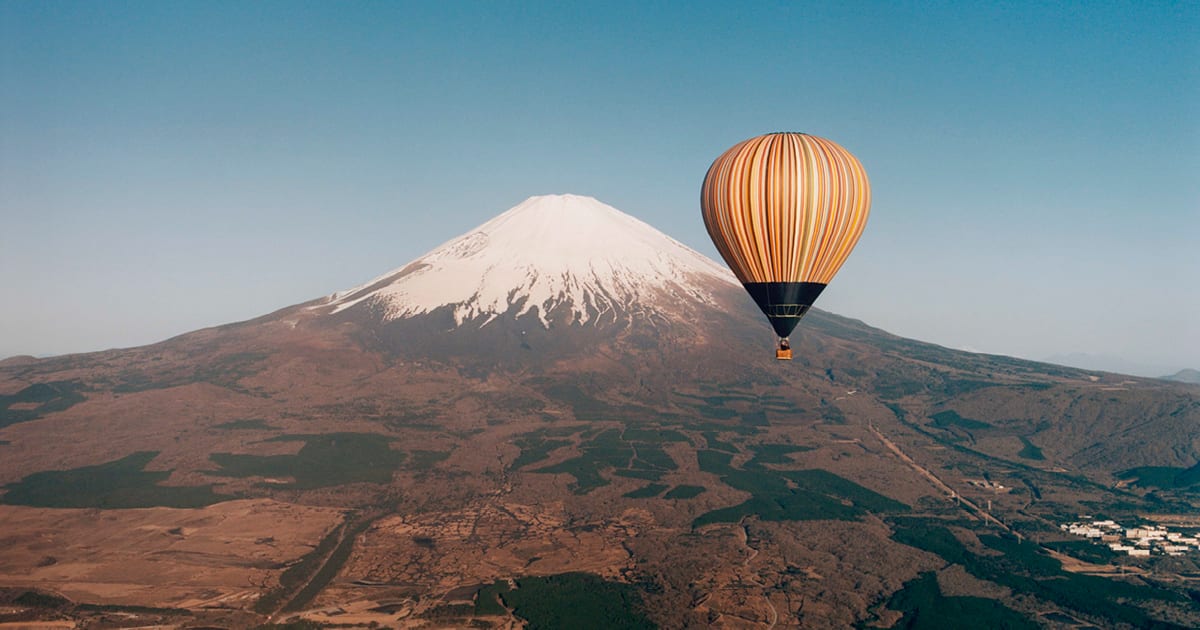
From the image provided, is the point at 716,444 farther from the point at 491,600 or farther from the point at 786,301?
the point at 786,301

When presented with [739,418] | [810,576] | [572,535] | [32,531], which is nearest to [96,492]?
[32,531]

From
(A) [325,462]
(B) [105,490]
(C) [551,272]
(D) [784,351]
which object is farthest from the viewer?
(C) [551,272]

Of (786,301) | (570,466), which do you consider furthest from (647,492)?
(786,301)

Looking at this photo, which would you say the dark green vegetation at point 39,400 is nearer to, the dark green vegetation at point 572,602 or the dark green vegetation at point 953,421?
the dark green vegetation at point 572,602

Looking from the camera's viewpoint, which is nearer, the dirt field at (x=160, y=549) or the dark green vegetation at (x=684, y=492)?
the dirt field at (x=160, y=549)

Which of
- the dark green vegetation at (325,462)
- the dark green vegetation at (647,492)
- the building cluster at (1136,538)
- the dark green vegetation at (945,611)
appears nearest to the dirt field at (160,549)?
the dark green vegetation at (325,462)

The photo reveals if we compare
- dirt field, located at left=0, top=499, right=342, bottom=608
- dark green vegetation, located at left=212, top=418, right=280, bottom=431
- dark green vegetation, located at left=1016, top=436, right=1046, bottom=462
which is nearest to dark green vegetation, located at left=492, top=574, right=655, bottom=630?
dirt field, located at left=0, top=499, right=342, bottom=608
